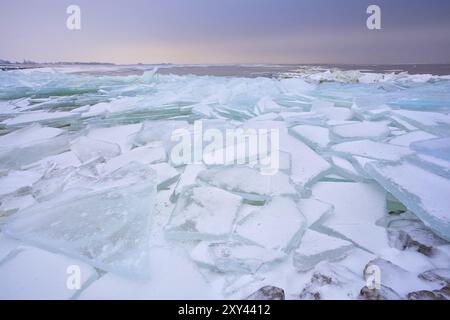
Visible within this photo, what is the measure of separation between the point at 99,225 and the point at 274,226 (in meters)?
0.86

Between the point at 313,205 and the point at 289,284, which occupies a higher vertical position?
the point at 313,205

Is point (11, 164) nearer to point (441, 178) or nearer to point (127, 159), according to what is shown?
point (127, 159)

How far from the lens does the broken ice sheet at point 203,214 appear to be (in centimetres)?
138

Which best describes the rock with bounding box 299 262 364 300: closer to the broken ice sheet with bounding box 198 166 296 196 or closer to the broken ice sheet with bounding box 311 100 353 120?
the broken ice sheet with bounding box 198 166 296 196

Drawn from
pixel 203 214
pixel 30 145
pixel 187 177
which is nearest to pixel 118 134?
pixel 30 145

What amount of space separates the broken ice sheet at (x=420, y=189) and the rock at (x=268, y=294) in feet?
2.60

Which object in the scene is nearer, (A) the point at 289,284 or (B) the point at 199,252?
(A) the point at 289,284

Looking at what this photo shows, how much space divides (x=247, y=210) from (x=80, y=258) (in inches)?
33.3

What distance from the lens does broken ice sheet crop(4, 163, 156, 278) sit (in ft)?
4.05

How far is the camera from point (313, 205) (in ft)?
5.24

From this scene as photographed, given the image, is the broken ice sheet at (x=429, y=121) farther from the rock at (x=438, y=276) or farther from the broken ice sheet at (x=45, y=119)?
the broken ice sheet at (x=45, y=119)

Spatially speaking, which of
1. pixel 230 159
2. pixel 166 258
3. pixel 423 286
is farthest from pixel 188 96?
pixel 423 286

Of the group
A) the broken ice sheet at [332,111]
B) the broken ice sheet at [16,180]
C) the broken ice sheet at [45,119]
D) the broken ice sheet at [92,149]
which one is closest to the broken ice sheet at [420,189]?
the broken ice sheet at [332,111]

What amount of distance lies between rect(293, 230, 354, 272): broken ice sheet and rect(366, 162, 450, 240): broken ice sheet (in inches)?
15.6
